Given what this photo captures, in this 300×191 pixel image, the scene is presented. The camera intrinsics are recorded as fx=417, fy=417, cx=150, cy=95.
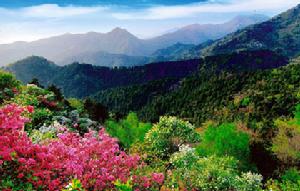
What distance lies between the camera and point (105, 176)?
18.6 meters

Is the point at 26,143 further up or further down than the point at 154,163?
further up

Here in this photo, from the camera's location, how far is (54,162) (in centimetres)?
1716

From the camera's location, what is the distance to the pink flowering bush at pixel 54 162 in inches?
612

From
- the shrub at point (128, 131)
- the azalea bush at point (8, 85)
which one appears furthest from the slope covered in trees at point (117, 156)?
the shrub at point (128, 131)

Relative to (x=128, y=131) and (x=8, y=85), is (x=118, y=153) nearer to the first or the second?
(x=8, y=85)

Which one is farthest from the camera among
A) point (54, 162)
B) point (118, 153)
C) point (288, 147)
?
point (288, 147)

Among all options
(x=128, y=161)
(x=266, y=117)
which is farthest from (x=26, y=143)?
(x=266, y=117)

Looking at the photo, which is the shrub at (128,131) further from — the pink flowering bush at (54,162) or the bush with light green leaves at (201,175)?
the pink flowering bush at (54,162)

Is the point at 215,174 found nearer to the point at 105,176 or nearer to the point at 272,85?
the point at 105,176

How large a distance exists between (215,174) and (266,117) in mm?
129158

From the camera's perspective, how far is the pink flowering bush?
1555cm

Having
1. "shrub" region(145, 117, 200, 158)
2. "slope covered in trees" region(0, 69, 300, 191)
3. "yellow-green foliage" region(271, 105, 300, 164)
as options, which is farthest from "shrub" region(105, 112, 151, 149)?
"shrub" region(145, 117, 200, 158)

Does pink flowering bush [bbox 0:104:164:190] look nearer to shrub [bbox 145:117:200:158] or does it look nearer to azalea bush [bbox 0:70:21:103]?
shrub [bbox 145:117:200:158]

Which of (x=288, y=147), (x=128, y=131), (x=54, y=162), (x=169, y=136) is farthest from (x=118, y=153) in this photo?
(x=128, y=131)
